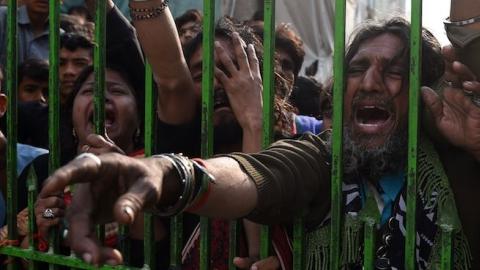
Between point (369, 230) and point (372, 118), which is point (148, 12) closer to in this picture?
point (372, 118)

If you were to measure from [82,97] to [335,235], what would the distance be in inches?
51.5

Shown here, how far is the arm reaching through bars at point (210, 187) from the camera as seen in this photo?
54.7 inches

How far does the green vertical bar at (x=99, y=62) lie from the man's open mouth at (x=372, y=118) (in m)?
0.80

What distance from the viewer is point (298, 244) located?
2111 mm

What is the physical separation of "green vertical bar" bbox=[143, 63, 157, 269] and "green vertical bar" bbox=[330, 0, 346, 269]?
55 centimetres

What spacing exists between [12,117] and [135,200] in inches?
48.7

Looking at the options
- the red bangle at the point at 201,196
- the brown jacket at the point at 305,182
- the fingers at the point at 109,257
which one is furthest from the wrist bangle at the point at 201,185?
the fingers at the point at 109,257

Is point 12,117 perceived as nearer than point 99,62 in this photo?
No

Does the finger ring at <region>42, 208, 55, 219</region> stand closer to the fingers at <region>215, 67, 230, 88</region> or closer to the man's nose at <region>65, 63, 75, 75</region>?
the fingers at <region>215, 67, 230, 88</region>

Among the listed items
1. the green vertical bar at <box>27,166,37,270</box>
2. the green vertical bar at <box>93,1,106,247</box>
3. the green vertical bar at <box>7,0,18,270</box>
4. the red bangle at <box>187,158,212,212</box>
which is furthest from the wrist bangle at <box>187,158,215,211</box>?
the green vertical bar at <box>7,0,18,270</box>

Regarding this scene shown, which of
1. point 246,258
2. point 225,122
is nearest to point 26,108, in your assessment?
point 225,122

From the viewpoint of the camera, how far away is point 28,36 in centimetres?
438

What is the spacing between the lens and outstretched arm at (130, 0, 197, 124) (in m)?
A: 2.31

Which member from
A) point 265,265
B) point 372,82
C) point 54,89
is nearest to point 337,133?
point 265,265
